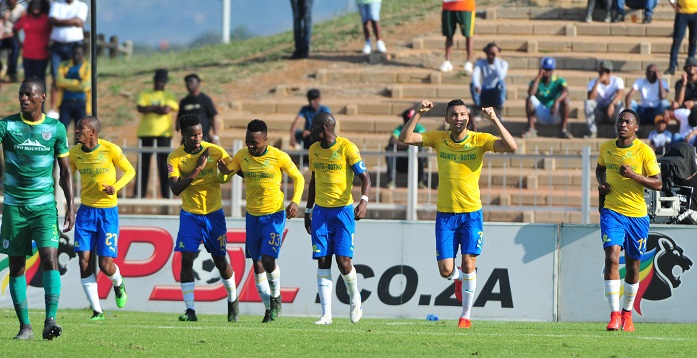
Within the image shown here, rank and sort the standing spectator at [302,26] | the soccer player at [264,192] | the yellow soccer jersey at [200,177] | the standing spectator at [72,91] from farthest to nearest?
the standing spectator at [302,26]
the standing spectator at [72,91]
the yellow soccer jersey at [200,177]
the soccer player at [264,192]

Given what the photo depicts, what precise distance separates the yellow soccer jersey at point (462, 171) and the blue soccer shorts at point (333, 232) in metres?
0.96

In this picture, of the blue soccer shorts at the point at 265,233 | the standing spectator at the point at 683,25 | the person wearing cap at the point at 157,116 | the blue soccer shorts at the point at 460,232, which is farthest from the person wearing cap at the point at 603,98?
the blue soccer shorts at the point at 265,233

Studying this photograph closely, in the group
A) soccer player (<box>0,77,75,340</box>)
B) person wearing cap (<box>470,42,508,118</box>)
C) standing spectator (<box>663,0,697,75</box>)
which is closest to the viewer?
soccer player (<box>0,77,75,340</box>)

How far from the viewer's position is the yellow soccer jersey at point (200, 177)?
14.1 m

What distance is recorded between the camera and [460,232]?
13484mm

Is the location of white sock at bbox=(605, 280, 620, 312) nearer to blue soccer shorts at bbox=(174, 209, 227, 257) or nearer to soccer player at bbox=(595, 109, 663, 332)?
soccer player at bbox=(595, 109, 663, 332)

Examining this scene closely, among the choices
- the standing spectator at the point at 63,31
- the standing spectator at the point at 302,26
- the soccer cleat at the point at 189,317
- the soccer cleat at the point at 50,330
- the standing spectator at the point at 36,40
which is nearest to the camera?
the soccer cleat at the point at 50,330

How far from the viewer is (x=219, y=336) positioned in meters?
11.9

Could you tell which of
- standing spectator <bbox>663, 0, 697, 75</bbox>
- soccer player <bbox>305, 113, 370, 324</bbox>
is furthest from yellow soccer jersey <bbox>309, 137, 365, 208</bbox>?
standing spectator <bbox>663, 0, 697, 75</bbox>

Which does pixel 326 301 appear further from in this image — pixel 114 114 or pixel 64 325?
pixel 114 114

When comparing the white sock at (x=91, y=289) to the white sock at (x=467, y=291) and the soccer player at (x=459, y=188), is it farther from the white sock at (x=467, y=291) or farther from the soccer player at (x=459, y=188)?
the white sock at (x=467, y=291)

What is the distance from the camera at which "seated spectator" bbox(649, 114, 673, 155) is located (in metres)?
19.1

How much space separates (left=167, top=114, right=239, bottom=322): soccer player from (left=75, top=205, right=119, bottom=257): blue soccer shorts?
0.92 metres

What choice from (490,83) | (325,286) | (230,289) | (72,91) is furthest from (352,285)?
(72,91)
